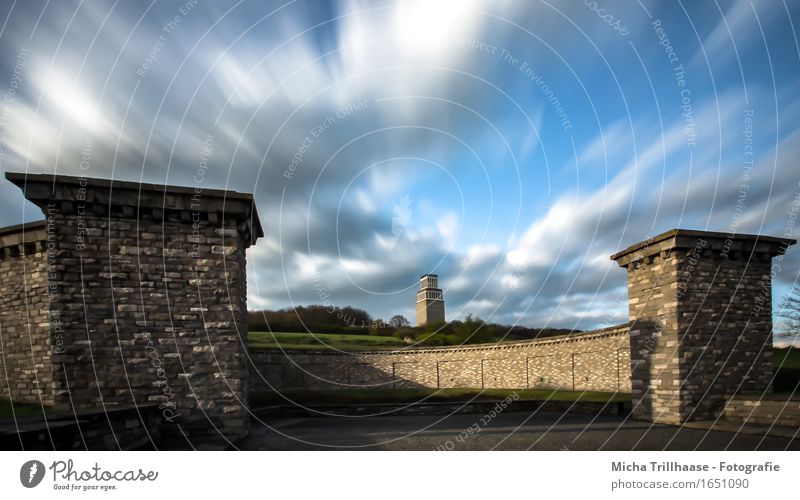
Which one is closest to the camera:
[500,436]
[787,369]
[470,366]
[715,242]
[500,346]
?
[500,436]

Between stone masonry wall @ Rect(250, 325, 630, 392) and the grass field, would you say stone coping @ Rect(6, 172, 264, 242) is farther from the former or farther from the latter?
the grass field

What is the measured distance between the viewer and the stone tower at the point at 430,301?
26.7m

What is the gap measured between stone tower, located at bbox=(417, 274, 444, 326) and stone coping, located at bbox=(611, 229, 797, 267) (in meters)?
12.1

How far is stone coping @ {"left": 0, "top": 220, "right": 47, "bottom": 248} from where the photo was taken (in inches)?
582

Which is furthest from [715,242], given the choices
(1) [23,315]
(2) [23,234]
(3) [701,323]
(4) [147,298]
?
(1) [23,315]

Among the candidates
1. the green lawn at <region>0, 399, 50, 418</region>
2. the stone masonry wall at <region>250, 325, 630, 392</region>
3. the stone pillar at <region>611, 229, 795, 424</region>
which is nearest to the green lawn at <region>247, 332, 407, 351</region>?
the stone masonry wall at <region>250, 325, 630, 392</region>

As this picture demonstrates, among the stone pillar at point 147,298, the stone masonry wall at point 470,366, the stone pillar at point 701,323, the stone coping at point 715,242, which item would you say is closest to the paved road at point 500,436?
the stone pillar at point 701,323

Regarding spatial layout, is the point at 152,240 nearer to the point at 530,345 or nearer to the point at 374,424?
the point at 374,424

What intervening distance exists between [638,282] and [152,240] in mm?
15670

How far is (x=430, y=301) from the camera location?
3078cm

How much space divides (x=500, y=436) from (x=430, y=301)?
1941 cm

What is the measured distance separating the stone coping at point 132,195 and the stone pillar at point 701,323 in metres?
13.5

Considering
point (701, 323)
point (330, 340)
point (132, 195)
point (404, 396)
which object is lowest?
→ point (404, 396)

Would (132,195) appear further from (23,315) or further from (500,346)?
Result: (500,346)
